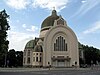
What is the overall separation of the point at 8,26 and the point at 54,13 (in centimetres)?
5761

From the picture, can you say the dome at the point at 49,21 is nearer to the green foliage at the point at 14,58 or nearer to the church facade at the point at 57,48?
the church facade at the point at 57,48

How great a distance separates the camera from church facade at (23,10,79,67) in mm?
78500

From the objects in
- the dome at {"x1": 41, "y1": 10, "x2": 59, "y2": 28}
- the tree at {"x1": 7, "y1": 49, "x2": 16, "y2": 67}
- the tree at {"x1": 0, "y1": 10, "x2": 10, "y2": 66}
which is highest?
the dome at {"x1": 41, "y1": 10, "x2": 59, "y2": 28}

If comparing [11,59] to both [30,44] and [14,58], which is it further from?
[30,44]

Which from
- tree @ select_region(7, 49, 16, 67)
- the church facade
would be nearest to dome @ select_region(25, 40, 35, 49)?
the church facade

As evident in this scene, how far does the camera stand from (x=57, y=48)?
262ft

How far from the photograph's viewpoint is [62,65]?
7900 cm

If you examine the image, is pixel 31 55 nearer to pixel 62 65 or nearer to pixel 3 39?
pixel 62 65

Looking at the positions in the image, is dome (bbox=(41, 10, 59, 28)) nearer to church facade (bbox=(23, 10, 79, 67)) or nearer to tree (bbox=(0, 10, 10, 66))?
church facade (bbox=(23, 10, 79, 67))

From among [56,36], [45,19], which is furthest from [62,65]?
[45,19]

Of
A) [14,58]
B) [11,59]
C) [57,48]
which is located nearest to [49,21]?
[57,48]

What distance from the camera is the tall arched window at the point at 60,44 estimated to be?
80.0m

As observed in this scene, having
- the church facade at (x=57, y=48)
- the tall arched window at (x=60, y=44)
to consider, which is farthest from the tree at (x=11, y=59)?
the tall arched window at (x=60, y=44)

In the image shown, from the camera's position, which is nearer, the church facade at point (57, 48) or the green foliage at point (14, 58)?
the church facade at point (57, 48)
